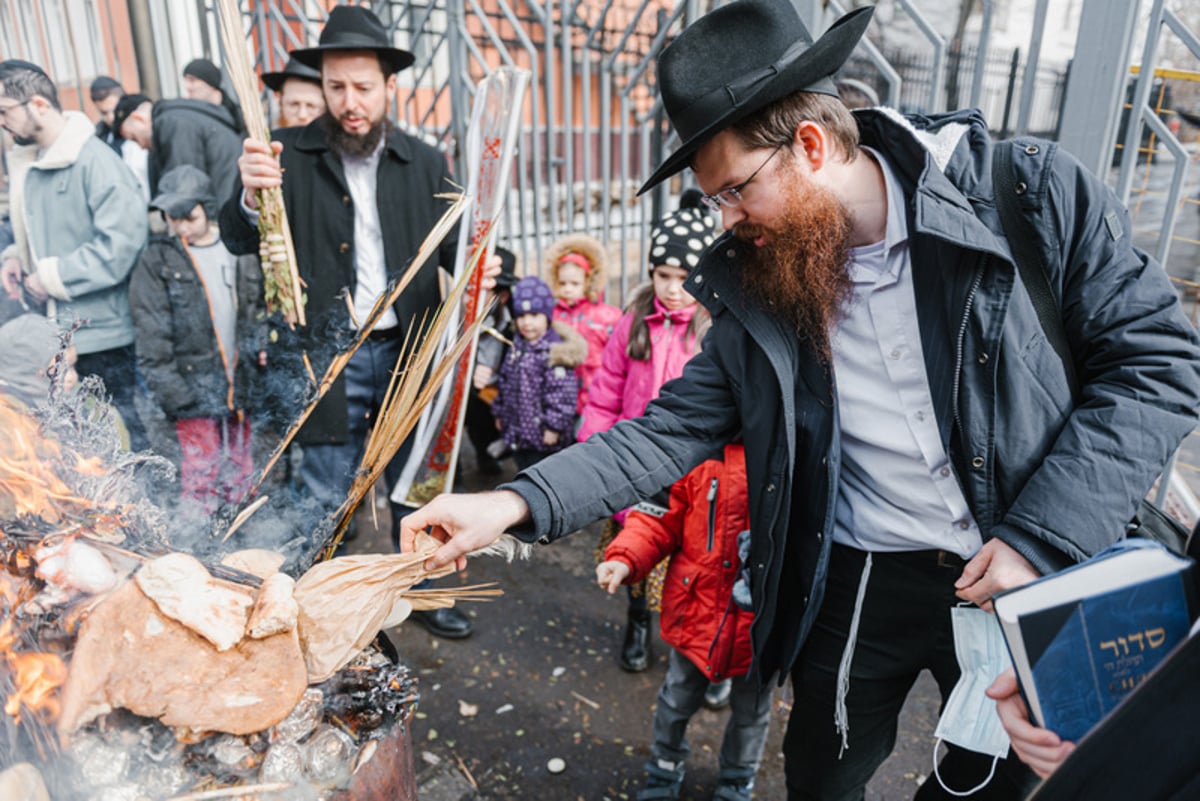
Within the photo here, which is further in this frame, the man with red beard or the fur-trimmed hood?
the fur-trimmed hood

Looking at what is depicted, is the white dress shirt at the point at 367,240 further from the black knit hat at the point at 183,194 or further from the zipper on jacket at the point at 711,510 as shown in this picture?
the zipper on jacket at the point at 711,510

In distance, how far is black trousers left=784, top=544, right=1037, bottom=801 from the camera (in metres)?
1.79

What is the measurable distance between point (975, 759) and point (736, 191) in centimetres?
144

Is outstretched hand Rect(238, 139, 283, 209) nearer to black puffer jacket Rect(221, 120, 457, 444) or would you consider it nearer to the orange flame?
black puffer jacket Rect(221, 120, 457, 444)

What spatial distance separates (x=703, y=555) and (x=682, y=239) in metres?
1.40

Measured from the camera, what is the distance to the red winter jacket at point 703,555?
240cm

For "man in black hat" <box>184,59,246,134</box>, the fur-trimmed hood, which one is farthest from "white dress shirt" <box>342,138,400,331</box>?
"man in black hat" <box>184,59,246,134</box>

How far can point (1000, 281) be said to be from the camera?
4.92 ft

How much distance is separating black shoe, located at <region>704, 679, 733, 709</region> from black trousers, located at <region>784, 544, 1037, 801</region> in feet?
3.49

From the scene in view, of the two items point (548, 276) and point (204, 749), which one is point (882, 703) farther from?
point (548, 276)

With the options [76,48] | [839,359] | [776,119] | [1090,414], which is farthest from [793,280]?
[76,48]

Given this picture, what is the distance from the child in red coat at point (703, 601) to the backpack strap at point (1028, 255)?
40.4 inches

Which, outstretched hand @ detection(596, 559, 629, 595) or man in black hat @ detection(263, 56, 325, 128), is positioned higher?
man in black hat @ detection(263, 56, 325, 128)

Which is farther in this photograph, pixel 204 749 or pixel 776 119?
pixel 776 119
